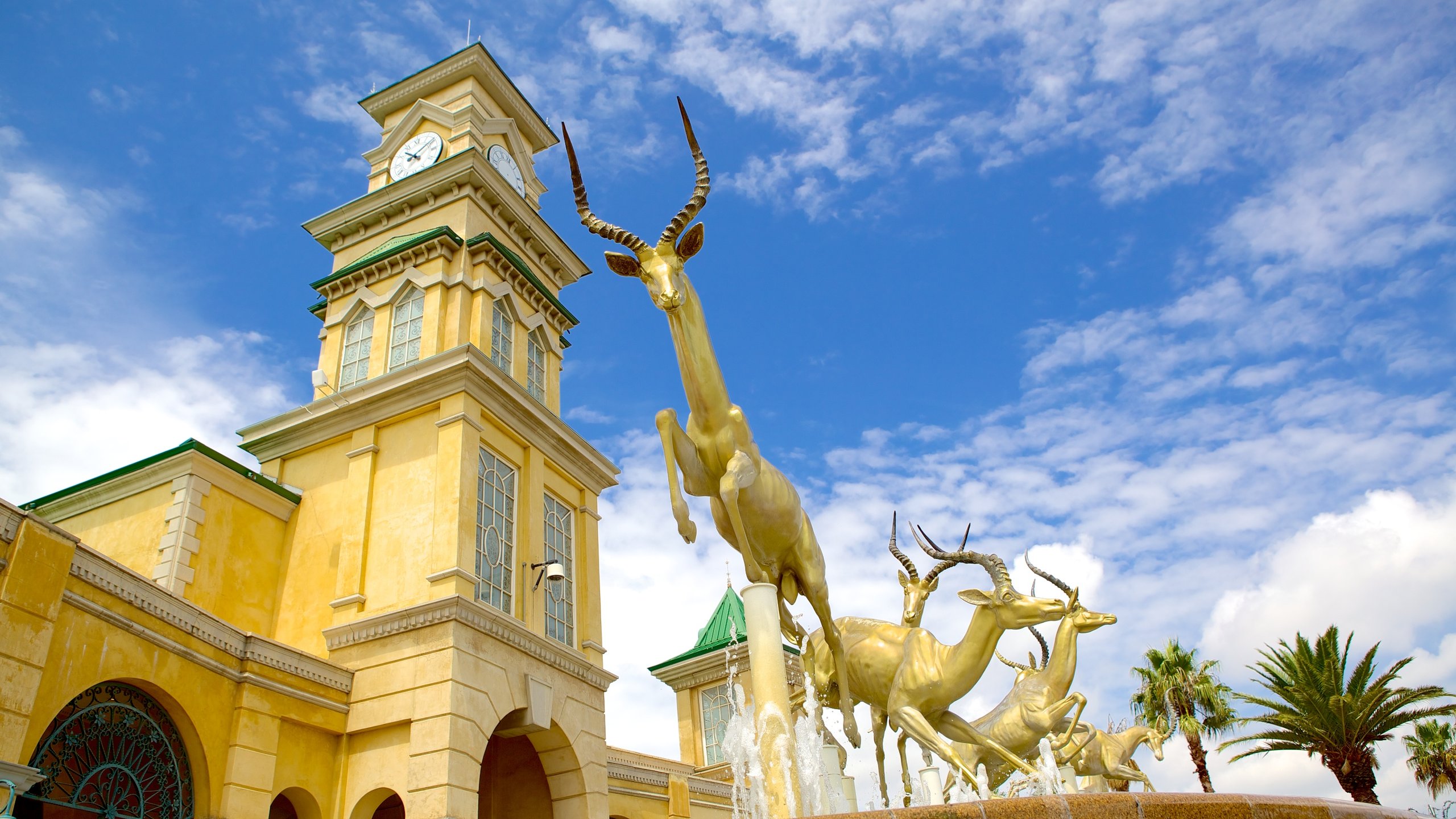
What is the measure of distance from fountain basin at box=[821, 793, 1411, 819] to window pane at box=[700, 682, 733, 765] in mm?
20608

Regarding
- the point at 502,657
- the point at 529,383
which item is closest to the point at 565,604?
the point at 502,657

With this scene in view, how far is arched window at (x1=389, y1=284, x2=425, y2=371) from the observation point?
19.2m

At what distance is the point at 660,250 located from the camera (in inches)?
338

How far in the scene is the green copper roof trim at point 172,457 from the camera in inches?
635

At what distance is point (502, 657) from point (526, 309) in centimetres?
853

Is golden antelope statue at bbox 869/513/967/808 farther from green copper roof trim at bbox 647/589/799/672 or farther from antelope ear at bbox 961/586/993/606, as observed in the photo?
green copper roof trim at bbox 647/589/799/672

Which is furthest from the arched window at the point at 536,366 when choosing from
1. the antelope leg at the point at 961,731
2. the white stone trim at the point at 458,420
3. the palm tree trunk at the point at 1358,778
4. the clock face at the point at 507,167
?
the palm tree trunk at the point at 1358,778

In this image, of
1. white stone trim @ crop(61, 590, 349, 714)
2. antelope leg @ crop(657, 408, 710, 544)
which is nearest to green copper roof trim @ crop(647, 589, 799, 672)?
white stone trim @ crop(61, 590, 349, 714)

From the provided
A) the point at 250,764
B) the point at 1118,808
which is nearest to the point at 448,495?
the point at 250,764

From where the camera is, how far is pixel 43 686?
33.5 feet

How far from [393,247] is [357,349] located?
2350 millimetres

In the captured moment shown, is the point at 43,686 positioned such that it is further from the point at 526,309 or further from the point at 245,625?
the point at 526,309

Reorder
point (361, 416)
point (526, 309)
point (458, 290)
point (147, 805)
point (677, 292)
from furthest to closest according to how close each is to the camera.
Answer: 1. point (526, 309)
2. point (458, 290)
3. point (361, 416)
4. point (147, 805)
5. point (677, 292)

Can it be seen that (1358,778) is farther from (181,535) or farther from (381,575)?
(181,535)
